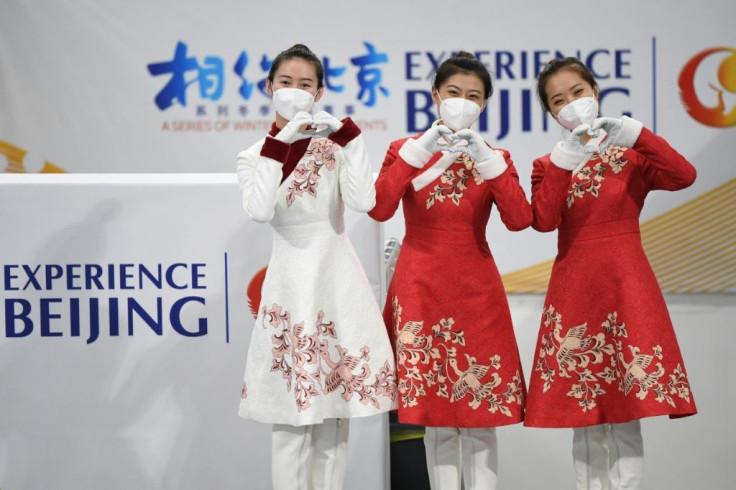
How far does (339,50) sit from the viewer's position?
13.1ft

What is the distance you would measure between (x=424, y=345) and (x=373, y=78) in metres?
2.04

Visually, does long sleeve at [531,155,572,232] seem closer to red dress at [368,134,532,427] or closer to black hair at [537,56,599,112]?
red dress at [368,134,532,427]

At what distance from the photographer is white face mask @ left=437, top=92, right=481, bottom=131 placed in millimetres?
2219

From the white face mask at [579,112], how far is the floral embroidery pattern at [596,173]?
117mm

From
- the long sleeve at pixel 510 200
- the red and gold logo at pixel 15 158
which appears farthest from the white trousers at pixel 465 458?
the red and gold logo at pixel 15 158

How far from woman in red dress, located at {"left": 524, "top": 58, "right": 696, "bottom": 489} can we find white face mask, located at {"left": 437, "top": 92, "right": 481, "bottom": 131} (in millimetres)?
235

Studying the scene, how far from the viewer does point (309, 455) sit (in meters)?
2.25

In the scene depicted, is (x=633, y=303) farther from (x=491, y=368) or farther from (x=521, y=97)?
(x=521, y=97)

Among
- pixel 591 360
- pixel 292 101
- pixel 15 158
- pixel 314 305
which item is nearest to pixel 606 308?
pixel 591 360

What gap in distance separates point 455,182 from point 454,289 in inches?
11.4

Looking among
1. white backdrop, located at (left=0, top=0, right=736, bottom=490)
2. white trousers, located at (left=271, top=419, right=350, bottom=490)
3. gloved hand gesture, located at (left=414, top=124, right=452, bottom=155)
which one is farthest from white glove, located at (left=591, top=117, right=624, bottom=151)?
white backdrop, located at (left=0, top=0, right=736, bottom=490)

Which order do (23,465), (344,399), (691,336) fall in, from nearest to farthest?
1. (344,399)
2. (23,465)
3. (691,336)

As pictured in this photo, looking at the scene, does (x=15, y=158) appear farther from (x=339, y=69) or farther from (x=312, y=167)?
(x=312, y=167)

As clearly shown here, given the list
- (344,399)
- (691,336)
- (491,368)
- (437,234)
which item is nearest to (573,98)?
(437,234)
